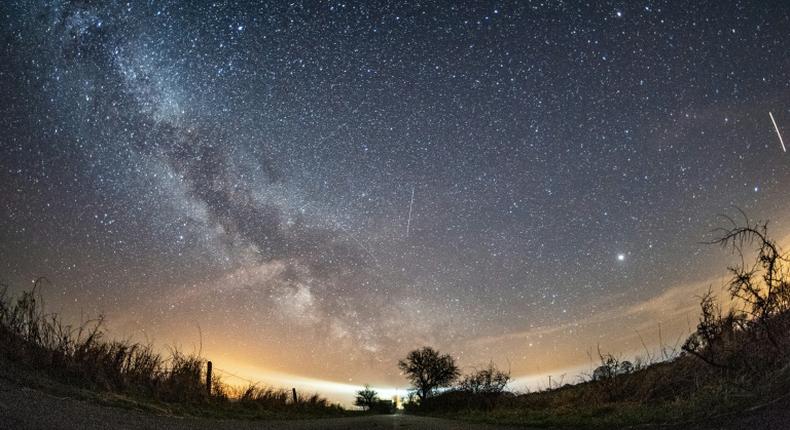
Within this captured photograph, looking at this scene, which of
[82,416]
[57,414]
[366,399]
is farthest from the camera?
[366,399]

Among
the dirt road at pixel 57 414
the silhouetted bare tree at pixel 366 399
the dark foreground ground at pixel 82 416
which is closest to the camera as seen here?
the dark foreground ground at pixel 82 416

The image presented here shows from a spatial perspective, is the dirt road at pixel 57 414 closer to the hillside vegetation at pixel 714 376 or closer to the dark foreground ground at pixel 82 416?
the dark foreground ground at pixel 82 416

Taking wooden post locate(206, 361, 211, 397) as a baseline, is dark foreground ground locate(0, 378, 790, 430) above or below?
below

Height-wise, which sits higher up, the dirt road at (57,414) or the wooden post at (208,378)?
the wooden post at (208,378)

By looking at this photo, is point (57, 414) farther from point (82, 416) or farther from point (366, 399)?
point (366, 399)

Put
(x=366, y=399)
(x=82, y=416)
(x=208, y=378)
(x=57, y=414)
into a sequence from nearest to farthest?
(x=57, y=414) → (x=82, y=416) → (x=208, y=378) → (x=366, y=399)

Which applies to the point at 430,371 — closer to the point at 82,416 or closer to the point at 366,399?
the point at 366,399

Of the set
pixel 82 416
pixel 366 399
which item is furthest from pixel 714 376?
pixel 366 399

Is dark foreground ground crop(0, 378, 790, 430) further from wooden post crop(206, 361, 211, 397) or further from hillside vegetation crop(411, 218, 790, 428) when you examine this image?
wooden post crop(206, 361, 211, 397)

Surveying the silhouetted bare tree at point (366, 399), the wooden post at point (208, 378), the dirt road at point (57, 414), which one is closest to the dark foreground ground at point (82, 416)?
the dirt road at point (57, 414)

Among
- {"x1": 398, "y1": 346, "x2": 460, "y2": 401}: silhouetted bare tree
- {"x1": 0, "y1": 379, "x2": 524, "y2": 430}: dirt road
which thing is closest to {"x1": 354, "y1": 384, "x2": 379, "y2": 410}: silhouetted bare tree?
{"x1": 398, "y1": 346, "x2": 460, "y2": 401}: silhouetted bare tree

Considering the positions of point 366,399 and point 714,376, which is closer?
point 714,376

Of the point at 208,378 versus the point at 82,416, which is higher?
the point at 208,378

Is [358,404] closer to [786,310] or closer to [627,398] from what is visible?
[627,398]
